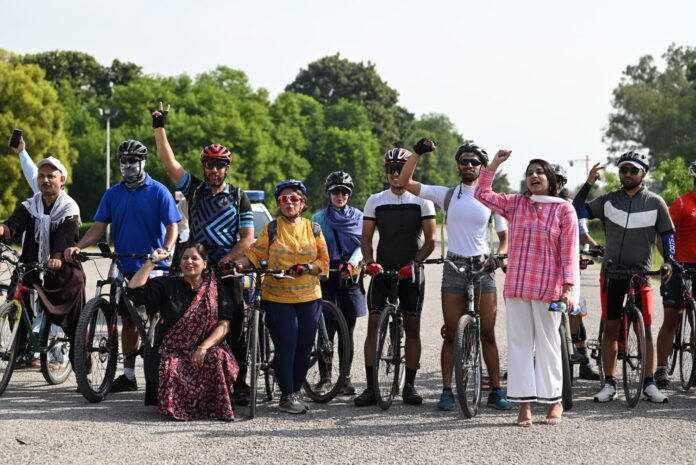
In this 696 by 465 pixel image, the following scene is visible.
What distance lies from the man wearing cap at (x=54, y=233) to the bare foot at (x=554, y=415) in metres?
4.04

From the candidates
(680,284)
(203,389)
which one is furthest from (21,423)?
(680,284)

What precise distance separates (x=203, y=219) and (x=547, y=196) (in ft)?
8.73

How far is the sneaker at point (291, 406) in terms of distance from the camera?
26.0 feet

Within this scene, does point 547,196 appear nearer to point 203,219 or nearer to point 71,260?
point 203,219

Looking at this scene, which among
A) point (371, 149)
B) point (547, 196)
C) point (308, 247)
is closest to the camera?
point (547, 196)

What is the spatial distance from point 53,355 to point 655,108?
9077 centimetres

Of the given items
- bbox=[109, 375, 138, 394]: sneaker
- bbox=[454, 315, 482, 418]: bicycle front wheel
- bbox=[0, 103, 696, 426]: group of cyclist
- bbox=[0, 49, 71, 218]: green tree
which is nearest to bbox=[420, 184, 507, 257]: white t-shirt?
bbox=[0, 103, 696, 426]: group of cyclist

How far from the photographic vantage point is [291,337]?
7.98 meters

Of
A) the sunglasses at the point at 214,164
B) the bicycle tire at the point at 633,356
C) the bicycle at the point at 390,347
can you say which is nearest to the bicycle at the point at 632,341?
the bicycle tire at the point at 633,356

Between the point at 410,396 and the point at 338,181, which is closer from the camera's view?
the point at 410,396

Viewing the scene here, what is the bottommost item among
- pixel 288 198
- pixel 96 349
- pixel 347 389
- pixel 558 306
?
pixel 347 389

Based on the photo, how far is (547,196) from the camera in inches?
298

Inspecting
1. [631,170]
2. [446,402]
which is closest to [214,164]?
[446,402]

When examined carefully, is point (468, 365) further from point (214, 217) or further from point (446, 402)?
point (214, 217)
